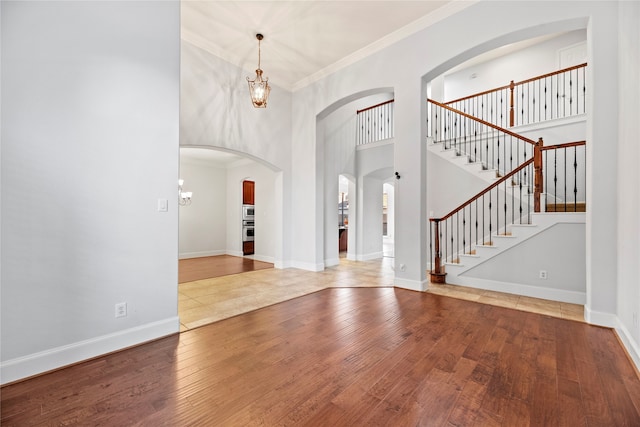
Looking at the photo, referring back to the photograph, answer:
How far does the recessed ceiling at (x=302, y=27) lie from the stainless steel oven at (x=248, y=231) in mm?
4761

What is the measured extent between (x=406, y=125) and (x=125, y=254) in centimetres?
411

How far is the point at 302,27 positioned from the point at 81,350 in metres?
4.88

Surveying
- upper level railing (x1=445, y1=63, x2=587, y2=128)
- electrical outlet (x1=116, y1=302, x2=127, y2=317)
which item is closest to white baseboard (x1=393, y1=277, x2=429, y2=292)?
electrical outlet (x1=116, y1=302, x2=127, y2=317)

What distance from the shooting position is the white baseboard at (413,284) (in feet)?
14.0

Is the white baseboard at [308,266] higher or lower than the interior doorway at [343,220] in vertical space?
lower

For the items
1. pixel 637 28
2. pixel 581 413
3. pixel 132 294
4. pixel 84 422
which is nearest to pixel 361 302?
pixel 581 413

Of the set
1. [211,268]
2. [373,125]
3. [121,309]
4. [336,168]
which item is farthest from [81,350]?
[373,125]

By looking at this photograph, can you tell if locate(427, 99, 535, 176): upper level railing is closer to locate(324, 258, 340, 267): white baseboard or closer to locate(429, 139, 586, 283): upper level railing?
locate(429, 139, 586, 283): upper level railing

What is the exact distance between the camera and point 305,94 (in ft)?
20.4

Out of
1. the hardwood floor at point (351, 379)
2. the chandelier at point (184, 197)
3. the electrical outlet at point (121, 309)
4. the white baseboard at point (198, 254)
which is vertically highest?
the chandelier at point (184, 197)

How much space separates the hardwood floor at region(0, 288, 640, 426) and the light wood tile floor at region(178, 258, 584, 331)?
1.38 ft

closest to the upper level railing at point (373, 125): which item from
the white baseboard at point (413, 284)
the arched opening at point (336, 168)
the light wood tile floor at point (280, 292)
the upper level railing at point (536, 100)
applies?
the arched opening at point (336, 168)

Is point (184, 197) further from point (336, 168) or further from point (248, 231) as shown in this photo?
point (336, 168)

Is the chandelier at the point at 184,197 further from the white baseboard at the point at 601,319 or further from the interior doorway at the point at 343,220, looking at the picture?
the white baseboard at the point at 601,319
